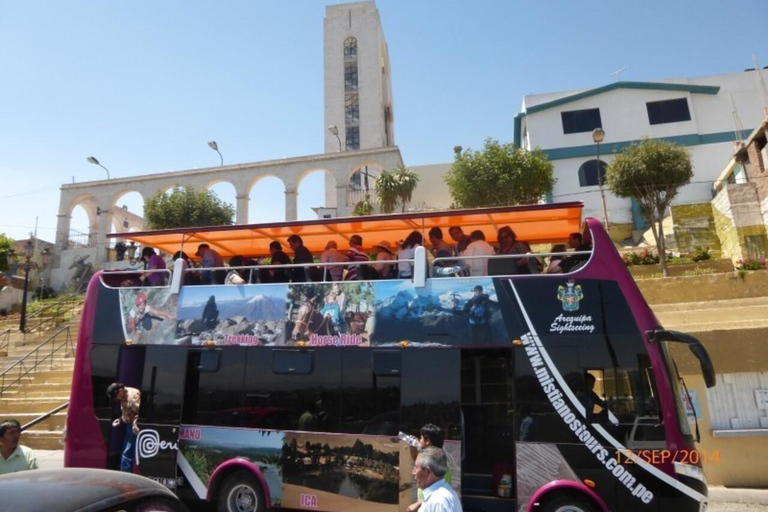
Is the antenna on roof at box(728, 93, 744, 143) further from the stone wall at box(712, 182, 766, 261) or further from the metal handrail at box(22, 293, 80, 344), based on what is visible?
the metal handrail at box(22, 293, 80, 344)

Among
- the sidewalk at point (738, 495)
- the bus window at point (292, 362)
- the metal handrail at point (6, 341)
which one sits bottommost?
the sidewalk at point (738, 495)

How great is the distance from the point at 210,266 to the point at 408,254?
372 centimetres

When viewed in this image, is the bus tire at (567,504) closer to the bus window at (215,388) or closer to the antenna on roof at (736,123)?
the bus window at (215,388)

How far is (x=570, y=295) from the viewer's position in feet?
20.4

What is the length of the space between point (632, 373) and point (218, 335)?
19.0ft

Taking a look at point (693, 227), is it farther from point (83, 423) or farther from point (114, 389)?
point (83, 423)

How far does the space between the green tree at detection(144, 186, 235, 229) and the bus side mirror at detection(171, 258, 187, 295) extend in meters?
22.1

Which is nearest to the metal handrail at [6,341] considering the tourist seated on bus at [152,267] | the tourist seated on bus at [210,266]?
the tourist seated on bus at [152,267]

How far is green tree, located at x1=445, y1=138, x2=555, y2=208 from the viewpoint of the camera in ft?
82.2

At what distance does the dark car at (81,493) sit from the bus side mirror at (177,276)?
15.8ft

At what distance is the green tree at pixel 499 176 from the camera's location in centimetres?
2506

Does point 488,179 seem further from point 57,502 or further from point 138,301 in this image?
point 57,502

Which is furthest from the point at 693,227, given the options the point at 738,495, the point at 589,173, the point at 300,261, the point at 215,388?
the point at 215,388

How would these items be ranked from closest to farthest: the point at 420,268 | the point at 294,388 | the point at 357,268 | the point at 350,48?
the point at 420,268
the point at 294,388
the point at 357,268
the point at 350,48
